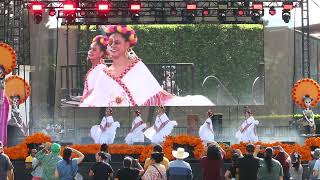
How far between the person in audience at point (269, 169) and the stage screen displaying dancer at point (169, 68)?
22659 mm

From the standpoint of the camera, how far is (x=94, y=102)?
129 feet

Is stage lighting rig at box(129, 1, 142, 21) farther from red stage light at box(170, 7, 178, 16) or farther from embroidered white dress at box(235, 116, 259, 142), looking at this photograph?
embroidered white dress at box(235, 116, 259, 142)

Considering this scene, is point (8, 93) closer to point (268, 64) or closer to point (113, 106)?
point (113, 106)

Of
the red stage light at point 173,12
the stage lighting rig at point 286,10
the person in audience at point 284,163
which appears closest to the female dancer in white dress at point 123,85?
the red stage light at point 173,12

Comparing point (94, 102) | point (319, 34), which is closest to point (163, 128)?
point (94, 102)

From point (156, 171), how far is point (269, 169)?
6.65ft

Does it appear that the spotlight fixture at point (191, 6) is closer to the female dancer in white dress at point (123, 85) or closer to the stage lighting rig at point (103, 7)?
the stage lighting rig at point (103, 7)

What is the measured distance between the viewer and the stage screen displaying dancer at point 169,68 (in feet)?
130

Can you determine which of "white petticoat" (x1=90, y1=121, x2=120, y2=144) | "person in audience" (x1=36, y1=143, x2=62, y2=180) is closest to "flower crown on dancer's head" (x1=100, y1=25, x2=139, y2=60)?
"white petticoat" (x1=90, y1=121, x2=120, y2=144)

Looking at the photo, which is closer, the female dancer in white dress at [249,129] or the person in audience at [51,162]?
the person in audience at [51,162]

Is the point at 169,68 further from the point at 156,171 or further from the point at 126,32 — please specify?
the point at 156,171

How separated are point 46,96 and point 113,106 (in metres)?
4.28

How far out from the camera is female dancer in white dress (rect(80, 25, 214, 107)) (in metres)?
39.3

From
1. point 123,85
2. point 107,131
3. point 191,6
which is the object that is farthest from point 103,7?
point 123,85
